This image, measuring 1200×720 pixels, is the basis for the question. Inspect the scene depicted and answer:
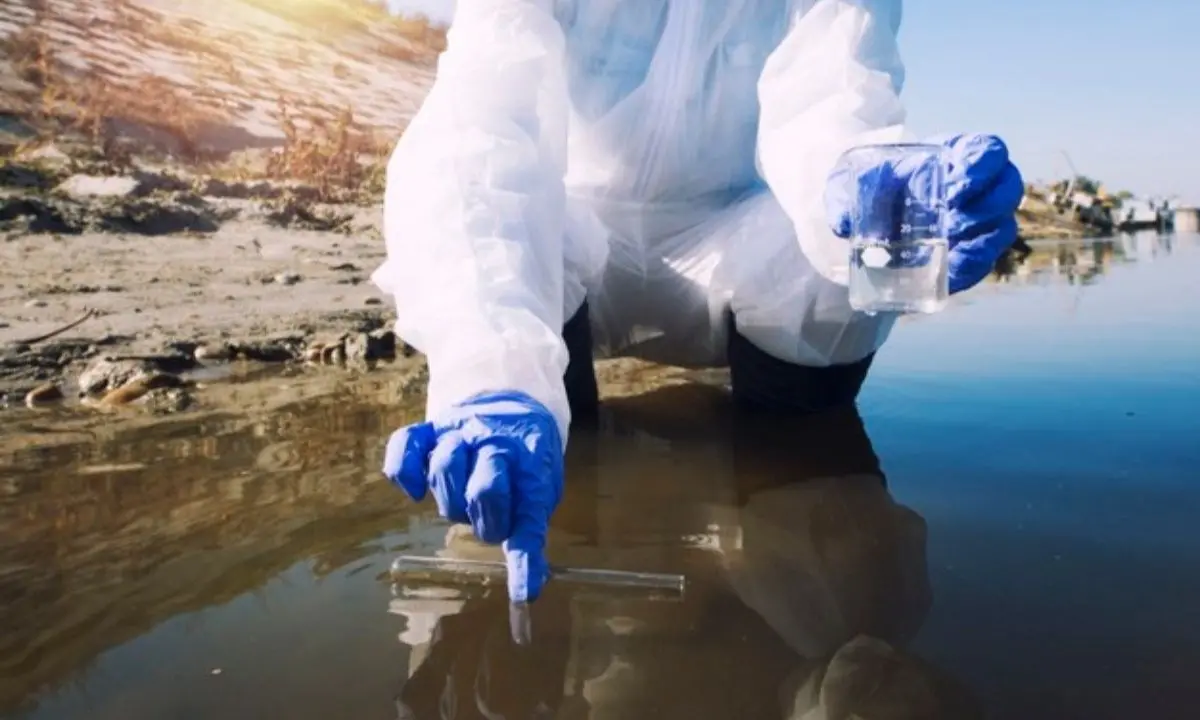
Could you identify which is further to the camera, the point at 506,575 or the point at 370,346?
the point at 370,346

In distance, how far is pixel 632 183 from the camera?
1671 mm

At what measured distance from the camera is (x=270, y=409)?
1962 millimetres

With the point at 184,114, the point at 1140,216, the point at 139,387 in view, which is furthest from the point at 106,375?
the point at 1140,216

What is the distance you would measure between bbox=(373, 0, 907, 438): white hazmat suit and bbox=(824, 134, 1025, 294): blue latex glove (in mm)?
117

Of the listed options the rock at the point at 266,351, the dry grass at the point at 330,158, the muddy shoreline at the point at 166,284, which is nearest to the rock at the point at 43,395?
the muddy shoreline at the point at 166,284

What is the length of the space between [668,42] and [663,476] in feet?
2.34

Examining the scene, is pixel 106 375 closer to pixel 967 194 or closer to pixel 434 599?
pixel 434 599

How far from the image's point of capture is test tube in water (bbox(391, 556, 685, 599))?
0.97 m

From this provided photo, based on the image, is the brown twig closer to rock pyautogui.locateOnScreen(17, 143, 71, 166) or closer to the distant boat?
rock pyautogui.locateOnScreen(17, 143, 71, 166)

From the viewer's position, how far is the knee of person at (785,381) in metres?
1.70

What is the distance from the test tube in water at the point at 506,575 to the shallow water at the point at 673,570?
29 mm

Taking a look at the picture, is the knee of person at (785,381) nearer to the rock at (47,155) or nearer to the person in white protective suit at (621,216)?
the person in white protective suit at (621,216)

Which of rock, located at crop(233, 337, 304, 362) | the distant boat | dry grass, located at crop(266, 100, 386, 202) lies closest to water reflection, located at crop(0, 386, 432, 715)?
rock, located at crop(233, 337, 304, 362)

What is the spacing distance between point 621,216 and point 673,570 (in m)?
0.82
